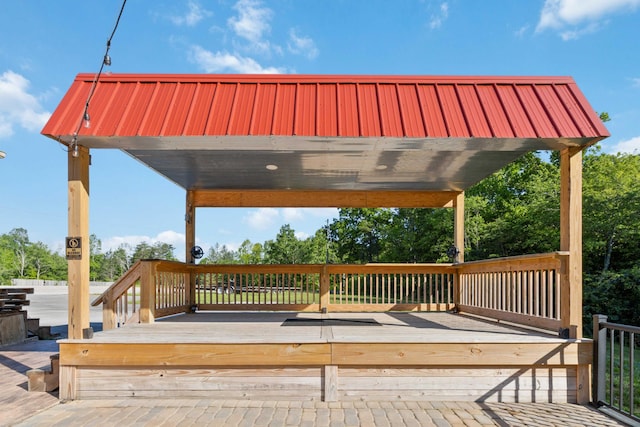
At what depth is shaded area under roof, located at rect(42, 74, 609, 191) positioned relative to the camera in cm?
405

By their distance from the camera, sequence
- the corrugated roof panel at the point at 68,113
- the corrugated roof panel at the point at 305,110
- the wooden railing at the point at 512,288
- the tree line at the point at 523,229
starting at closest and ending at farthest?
the corrugated roof panel at the point at 68,113 → the corrugated roof panel at the point at 305,110 → the wooden railing at the point at 512,288 → the tree line at the point at 523,229

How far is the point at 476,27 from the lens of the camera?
18609 mm

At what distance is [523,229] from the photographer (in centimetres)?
2017

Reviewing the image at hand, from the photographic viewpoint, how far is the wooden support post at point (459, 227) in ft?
26.2

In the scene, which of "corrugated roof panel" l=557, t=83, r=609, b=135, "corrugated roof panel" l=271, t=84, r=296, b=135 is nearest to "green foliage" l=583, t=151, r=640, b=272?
"corrugated roof panel" l=557, t=83, r=609, b=135

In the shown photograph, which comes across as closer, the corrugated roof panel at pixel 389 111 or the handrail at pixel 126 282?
the corrugated roof panel at pixel 389 111

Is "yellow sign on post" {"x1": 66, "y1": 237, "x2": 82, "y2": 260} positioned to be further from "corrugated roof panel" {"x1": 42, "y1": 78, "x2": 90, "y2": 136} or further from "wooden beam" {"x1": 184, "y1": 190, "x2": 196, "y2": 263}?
"wooden beam" {"x1": 184, "y1": 190, "x2": 196, "y2": 263}

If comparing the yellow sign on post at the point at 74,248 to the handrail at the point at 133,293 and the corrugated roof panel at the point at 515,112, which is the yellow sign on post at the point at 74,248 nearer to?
the handrail at the point at 133,293

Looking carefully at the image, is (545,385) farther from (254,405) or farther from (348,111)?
(348,111)

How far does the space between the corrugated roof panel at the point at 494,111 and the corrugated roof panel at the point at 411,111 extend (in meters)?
0.65

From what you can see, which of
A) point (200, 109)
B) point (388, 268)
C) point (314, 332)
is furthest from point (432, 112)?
point (388, 268)

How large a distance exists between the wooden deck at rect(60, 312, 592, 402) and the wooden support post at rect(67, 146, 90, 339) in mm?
228

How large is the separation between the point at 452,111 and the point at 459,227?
4.22 meters

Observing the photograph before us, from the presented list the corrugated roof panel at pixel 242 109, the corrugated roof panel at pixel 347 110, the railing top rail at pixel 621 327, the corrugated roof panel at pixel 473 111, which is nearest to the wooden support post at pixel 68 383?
the corrugated roof panel at pixel 242 109
